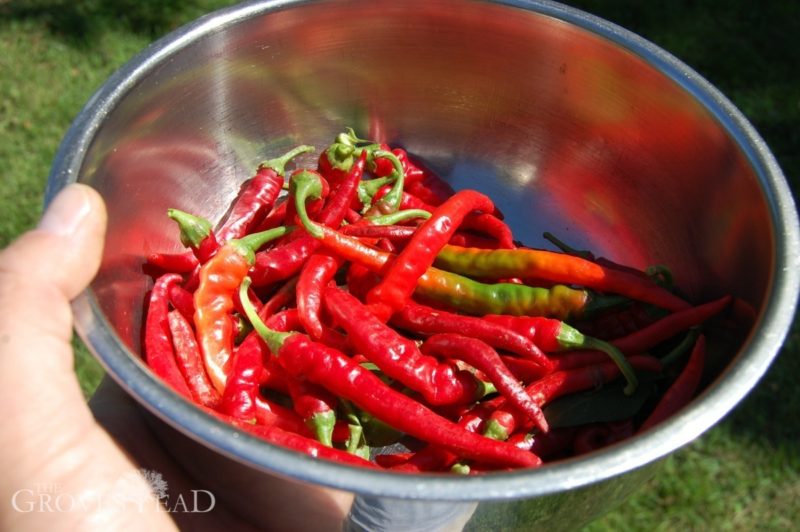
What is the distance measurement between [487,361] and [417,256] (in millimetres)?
436

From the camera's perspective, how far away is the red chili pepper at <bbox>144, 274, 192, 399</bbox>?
233 cm

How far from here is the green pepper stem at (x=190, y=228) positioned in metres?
2.58

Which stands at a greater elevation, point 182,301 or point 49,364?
point 49,364

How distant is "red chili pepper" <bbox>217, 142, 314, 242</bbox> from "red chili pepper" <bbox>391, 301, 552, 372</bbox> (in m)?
0.67

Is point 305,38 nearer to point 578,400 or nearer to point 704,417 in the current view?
point 578,400

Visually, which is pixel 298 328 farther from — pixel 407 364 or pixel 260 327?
pixel 407 364

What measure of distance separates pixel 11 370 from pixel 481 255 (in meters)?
1.48

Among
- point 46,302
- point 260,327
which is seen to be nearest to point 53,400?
point 46,302

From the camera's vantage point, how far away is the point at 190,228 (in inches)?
102

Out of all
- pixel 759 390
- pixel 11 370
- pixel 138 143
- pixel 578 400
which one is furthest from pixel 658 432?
pixel 759 390

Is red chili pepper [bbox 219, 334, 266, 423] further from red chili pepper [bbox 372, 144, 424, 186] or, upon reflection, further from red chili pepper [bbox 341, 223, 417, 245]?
red chili pepper [bbox 372, 144, 424, 186]

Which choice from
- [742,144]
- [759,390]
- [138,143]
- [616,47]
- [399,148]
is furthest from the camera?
[759,390]

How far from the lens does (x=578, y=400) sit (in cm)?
245

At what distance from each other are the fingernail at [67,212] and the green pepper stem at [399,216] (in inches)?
41.9
